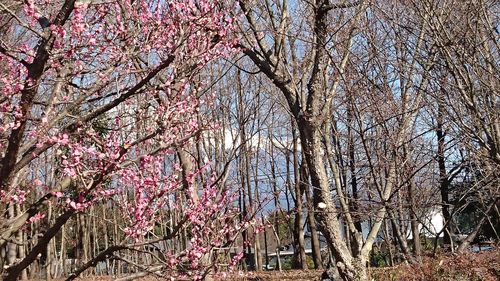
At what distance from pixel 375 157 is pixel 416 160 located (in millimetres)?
601

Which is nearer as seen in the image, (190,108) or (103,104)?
(103,104)

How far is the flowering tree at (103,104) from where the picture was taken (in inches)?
131

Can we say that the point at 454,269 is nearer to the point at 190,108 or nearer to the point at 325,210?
the point at 325,210

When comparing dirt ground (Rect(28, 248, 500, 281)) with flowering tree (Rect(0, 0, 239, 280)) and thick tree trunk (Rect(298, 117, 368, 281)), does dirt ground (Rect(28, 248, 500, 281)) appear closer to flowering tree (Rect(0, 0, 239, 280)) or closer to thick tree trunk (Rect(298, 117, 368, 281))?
thick tree trunk (Rect(298, 117, 368, 281))

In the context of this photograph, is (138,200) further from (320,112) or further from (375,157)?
(375,157)

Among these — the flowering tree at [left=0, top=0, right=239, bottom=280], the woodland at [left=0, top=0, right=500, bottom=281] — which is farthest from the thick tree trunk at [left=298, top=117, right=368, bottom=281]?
the flowering tree at [left=0, top=0, right=239, bottom=280]

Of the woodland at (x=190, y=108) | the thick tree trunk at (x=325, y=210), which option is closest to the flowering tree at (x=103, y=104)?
the woodland at (x=190, y=108)

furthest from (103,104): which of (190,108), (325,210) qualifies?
(325,210)

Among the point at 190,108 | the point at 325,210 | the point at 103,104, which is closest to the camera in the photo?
the point at 103,104

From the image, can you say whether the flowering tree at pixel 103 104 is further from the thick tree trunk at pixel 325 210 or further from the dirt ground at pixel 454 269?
the dirt ground at pixel 454 269

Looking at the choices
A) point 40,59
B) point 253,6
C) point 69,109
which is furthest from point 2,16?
point 253,6

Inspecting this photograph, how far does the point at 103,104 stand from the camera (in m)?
3.84

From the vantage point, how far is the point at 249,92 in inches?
732

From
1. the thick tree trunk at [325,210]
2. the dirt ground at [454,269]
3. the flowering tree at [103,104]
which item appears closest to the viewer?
the flowering tree at [103,104]
